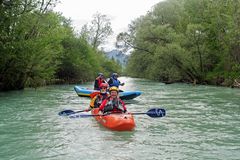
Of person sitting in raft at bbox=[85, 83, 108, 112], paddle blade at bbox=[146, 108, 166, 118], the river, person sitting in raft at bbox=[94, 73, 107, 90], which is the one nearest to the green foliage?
person sitting in raft at bbox=[94, 73, 107, 90]

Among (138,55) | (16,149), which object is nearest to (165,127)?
(16,149)

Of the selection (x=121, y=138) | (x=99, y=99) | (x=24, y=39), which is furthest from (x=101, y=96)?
(x=24, y=39)

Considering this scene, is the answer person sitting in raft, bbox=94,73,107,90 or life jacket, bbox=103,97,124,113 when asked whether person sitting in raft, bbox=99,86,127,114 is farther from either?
person sitting in raft, bbox=94,73,107,90

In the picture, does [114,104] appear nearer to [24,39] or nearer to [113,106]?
[113,106]

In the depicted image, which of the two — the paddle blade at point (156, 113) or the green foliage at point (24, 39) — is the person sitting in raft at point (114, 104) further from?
the green foliage at point (24, 39)

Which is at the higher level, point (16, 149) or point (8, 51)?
point (8, 51)

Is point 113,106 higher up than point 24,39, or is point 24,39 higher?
point 24,39

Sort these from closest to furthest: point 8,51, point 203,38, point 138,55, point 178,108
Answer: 1. point 178,108
2. point 8,51
3. point 203,38
4. point 138,55

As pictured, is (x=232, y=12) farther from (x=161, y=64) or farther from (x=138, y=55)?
(x=138, y=55)

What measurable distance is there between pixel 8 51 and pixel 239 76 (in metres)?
19.8

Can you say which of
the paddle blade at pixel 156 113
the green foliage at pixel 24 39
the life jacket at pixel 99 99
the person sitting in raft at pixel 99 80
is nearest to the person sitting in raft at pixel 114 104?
the paddle blade at pixel 156 113

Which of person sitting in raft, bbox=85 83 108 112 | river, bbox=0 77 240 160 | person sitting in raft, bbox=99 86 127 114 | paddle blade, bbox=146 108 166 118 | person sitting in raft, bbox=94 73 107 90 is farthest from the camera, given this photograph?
person sitting in raft, bbox=94 73 107 90

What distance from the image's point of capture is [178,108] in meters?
14.1

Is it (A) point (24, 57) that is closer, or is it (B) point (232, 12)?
(A) point (24, 57)
